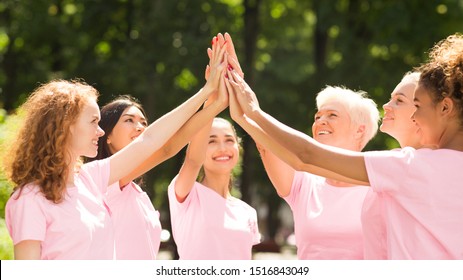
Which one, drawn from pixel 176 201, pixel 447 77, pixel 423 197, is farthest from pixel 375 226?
pixel 176 201

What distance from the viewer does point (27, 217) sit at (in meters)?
4.02

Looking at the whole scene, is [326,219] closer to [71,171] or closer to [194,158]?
[194,158]

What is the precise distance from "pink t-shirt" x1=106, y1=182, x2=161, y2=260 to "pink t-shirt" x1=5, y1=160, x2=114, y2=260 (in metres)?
1.11

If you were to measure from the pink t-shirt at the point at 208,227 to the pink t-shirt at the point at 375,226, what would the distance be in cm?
145

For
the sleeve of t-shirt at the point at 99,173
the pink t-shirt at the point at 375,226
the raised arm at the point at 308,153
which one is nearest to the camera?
the raised arm at the point at 308,153

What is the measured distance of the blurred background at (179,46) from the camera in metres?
19.7

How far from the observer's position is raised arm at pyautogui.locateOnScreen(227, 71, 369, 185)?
3992mm

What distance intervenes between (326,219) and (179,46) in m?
15.1

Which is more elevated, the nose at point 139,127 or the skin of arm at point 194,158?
the nose at point 139,127

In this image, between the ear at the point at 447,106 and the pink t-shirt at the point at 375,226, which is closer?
the ear at the point at 447,106

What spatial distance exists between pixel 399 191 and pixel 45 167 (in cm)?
177

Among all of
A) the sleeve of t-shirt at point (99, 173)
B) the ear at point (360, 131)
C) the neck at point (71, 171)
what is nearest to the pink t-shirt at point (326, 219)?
the ear at point (360, 131)

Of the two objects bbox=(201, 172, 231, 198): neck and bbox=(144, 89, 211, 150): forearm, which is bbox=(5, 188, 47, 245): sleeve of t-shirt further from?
bbox=(201, 172, 231, 198): neck

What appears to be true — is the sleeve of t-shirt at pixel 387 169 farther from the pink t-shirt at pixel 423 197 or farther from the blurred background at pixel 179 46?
the blurred background at pixel 179 46
